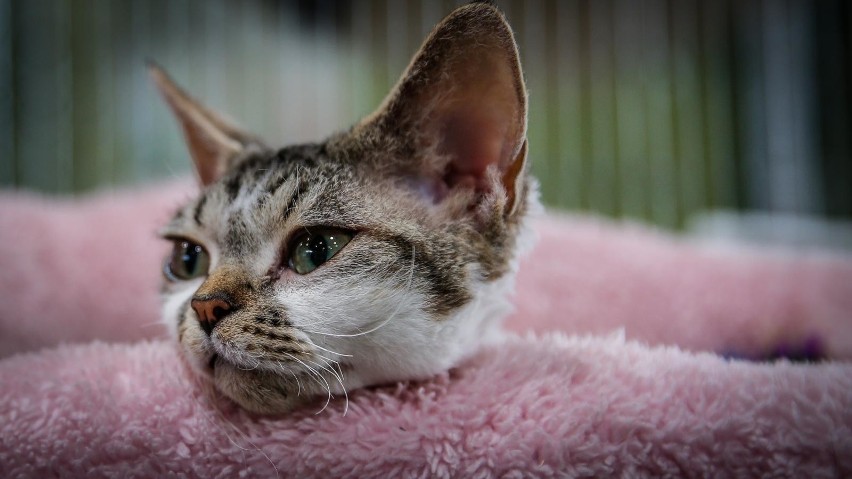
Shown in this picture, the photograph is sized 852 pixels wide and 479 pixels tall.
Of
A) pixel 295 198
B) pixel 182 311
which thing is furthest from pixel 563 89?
pixel 182 311

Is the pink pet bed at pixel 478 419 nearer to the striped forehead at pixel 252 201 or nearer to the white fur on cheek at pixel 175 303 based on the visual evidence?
the white fur on cheek at pixel 175 303

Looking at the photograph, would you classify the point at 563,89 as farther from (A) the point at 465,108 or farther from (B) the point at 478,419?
(B) the point at 478,419

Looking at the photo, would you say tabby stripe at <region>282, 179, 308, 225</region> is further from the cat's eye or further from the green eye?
the cat's eye

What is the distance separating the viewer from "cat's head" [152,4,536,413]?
52cm

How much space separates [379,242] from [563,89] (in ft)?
2.06

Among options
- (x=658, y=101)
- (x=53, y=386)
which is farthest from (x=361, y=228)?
(x=658, y=101)

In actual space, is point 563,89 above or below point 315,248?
above

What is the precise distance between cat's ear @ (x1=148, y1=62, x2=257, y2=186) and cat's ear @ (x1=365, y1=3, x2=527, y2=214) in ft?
0.90

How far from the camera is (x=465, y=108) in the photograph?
584 millimetres

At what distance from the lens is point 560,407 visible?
0.52 m

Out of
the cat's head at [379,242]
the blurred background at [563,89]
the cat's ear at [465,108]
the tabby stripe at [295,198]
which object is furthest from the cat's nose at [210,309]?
the blurred background at [563,89]

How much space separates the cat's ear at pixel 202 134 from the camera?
2.56ft

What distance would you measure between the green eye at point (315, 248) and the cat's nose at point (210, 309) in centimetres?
7

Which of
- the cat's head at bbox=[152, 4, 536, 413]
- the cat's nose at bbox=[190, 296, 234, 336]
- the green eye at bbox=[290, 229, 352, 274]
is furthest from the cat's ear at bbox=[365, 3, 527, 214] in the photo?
the cat's nose at bbox=[190, 296, 234, 336]
